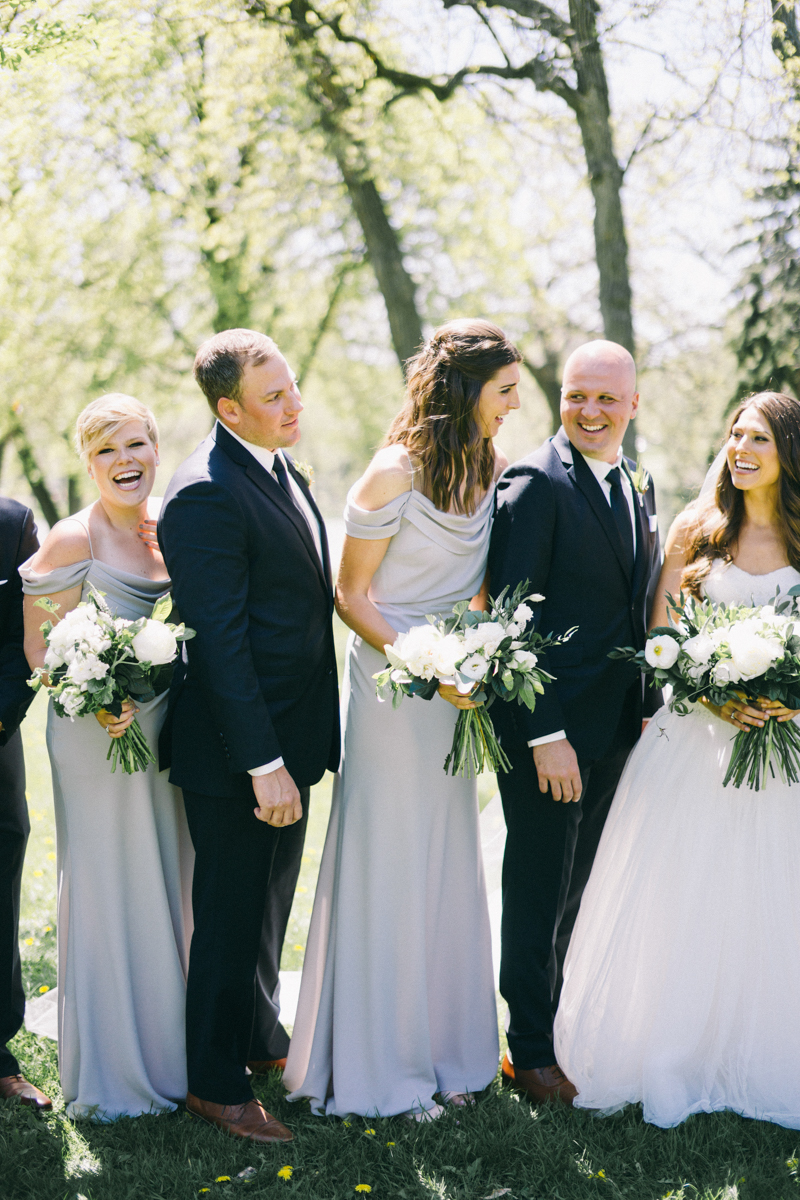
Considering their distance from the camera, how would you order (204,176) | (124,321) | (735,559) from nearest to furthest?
(735,559) → (204,176) → (124,321)

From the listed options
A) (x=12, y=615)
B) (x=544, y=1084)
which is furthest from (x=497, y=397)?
(x=544, y=1084)

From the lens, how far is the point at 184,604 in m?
3.66

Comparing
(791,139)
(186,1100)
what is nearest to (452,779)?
(186,1100)

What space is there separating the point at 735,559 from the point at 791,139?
230 inches

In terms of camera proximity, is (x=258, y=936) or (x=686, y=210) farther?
(x=686, y=210)

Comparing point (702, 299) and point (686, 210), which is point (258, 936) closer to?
point (686, 210)

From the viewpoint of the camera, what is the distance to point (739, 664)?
3656mm

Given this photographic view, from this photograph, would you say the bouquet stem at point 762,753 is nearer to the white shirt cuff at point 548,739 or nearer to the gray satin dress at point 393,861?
the white shirt cuff at point 548,739

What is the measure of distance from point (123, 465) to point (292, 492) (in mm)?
648

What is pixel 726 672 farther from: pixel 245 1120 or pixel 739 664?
pixel 245 1120

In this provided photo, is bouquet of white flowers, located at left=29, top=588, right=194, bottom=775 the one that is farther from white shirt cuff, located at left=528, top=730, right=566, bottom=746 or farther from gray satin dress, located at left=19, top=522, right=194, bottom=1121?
white shirt cuff, located at left=528, top=730, right=566, bottom=746

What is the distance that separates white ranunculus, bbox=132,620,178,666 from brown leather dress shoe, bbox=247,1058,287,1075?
6.28ft

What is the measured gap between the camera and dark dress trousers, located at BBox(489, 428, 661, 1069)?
4.01 metres

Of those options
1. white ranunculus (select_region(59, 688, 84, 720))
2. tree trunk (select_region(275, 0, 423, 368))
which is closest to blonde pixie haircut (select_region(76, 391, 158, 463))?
white ranunculus (select_region(59, 688, 84, 720))
